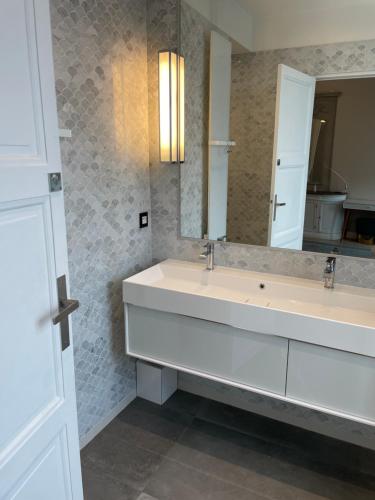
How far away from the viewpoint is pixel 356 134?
73.5 inches

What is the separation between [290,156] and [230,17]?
0.82m

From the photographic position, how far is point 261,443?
220 centimetres

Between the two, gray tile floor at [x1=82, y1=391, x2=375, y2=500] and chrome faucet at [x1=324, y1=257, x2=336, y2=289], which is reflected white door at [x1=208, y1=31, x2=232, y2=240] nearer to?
chrome faucet at [x1=324, y1=257, x2=336, y2=289]

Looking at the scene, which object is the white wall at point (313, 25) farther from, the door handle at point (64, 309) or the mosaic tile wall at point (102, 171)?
the door handle at point (64, 309)

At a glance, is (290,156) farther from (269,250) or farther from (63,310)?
(63,310)

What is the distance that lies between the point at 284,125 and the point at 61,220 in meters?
1.40

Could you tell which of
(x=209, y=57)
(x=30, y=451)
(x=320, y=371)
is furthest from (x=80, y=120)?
(x=320, y=371)

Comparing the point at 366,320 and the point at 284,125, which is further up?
the point at 284,125

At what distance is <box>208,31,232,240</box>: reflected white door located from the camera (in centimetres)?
214

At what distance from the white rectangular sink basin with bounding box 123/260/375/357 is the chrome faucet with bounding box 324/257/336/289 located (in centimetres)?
3

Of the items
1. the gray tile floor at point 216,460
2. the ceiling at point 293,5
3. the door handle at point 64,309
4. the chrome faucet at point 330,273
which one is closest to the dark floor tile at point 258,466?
the gray tile floor at point 216,460

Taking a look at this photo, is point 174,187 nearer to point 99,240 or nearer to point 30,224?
point 99,240

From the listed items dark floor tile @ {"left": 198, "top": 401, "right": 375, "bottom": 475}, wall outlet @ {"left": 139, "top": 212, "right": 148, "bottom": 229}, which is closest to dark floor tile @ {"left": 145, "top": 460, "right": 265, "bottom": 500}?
dark floor tile @ {"left": 198, "top": 401, "right": 375, "bottom": 475}

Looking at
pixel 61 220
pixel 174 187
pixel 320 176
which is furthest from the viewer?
pixel 174 187
